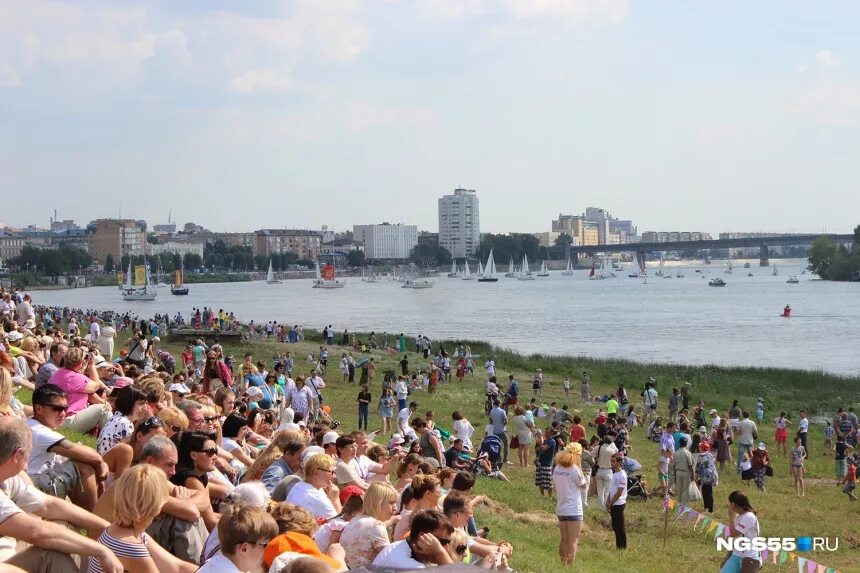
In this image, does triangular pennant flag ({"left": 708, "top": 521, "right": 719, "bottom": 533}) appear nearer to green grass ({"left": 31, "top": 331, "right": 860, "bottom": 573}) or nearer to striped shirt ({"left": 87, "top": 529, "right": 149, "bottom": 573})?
green grass ({"left": 31, "top": 331, "right": 860, "bottom": 573})

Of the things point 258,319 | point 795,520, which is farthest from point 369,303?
point 795,520

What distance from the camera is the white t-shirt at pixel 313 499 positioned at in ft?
23.0

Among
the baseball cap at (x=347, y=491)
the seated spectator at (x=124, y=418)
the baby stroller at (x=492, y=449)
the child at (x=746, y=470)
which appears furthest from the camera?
the child at (x=746, y=470)

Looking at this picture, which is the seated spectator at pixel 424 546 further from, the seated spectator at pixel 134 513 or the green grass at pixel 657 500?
the green grass at pixel 657 500

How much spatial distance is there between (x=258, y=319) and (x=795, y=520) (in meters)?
83.7

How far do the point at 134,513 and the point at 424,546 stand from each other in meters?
1.67

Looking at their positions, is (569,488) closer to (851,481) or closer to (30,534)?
(30,534)

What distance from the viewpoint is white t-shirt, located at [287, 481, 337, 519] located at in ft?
23.0

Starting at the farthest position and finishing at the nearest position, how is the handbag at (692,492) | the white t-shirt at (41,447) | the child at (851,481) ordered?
the child at (851,481), the handbag at (692,492), the white t-shirt at (41,447)

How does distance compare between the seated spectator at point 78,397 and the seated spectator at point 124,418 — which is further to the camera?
the seated spectator at point 78,397

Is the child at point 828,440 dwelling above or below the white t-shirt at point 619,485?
below

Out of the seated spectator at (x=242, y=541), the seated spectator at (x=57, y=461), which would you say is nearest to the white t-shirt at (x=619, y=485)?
the seated spectator at (x=57, y=461)

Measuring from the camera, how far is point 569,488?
36.3 ft

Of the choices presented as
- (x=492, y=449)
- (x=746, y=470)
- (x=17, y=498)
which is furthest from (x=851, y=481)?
(x=17, y=498)
